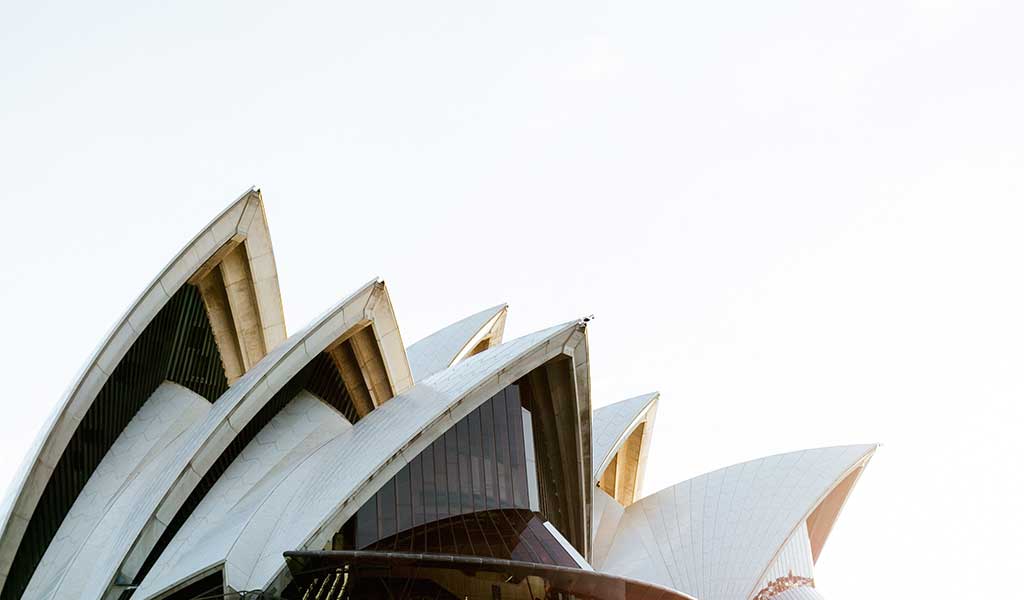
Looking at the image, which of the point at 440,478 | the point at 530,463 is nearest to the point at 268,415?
the point at 440,478

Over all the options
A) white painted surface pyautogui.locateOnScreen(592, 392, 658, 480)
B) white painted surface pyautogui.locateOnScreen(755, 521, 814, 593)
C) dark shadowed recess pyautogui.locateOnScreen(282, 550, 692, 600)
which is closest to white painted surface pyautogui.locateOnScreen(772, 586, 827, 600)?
white painted surface pyautogui.locateOnScreen(755, 521, 814, 593)

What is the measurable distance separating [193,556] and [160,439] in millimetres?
4759

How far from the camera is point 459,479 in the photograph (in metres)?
22.3

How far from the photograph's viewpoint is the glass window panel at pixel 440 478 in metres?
21.5

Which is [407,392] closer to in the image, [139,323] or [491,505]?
[491,505]

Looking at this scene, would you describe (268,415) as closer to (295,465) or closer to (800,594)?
(295,465)

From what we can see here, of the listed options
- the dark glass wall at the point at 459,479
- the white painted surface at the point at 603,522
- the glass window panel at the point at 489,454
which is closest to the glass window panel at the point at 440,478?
the dark glass wall at the point at 459,479

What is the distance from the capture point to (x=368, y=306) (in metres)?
23.8

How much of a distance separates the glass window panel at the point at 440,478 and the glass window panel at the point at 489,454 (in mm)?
1190

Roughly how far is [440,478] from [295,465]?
10.9 ft

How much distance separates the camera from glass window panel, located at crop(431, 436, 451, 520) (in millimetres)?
21547

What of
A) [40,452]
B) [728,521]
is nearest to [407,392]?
[40,452]

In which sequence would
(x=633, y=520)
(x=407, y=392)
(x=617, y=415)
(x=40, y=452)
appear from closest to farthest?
(x=40, y=452)
(x=407, y=392)
(x=633, y=520)
(x=617, y=415)

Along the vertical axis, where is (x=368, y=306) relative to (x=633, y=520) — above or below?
above
